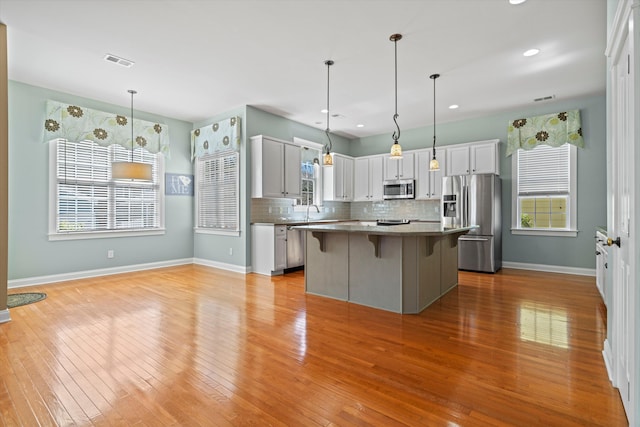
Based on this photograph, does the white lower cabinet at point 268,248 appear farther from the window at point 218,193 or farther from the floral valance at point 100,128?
the floral valance at point 100,128

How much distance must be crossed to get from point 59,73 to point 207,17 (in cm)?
272

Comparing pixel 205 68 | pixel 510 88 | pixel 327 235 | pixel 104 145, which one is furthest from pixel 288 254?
pixel 510 88

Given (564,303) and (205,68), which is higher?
(205,68)

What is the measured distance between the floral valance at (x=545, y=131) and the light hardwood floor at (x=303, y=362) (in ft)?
9.10

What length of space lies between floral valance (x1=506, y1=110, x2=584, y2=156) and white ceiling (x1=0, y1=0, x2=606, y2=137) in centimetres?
33

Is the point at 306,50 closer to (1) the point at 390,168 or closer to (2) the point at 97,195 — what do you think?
(1) the point at 390,168

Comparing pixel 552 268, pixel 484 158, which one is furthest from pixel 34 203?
pixel 552 268

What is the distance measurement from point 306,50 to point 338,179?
157 inches

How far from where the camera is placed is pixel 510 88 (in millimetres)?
4965

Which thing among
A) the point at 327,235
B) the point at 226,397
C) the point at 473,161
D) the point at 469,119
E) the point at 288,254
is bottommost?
the point at 226,397

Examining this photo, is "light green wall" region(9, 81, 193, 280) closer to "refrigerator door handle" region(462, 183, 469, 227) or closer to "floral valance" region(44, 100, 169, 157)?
"floral valance" region(44, 100, 169, 157)

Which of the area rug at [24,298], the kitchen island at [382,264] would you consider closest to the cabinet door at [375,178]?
the kitchen island at [382,264]

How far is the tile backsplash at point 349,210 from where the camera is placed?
6.19 m

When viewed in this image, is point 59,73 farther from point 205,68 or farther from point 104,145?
point 205,68
